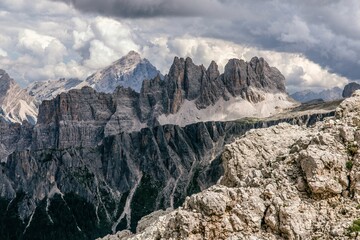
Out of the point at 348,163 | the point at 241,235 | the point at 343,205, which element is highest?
the point at 348,163

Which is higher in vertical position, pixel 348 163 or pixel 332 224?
pixel 348 163

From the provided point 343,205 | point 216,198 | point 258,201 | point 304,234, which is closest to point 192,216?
point 216,198

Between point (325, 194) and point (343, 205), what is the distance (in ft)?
4.82

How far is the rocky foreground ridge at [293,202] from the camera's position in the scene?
39938mm

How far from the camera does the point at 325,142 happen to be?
44812mm

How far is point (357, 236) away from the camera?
3672 centimetres

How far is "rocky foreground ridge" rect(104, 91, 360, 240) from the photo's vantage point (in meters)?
39.9

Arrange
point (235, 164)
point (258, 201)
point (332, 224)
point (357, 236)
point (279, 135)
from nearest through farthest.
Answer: point (357, 236) → point (332, 224) → point (258, 201) → point (235, 164) → point (279, 135)

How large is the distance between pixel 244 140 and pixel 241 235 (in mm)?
21733

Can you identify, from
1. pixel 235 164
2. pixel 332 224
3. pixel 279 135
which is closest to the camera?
pixel 332 224

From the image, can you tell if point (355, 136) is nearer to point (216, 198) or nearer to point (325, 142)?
point (325, 142)

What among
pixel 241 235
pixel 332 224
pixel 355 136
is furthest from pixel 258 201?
pixel 355 136

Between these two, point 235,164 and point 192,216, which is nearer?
point 192,216

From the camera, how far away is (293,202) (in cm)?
4134
